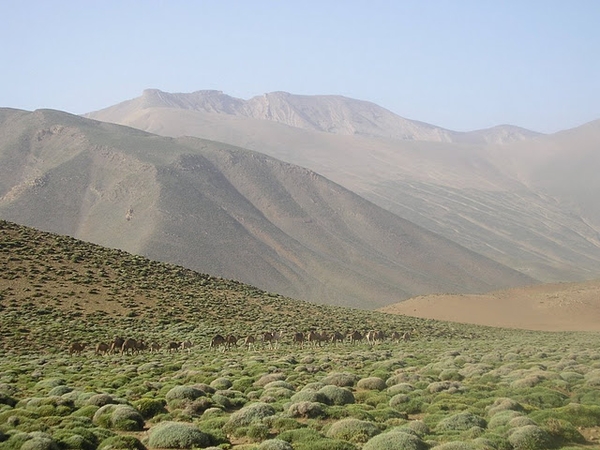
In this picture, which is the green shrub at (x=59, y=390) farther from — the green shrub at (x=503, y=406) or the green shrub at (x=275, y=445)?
the green shrub at (x=503, y=406)

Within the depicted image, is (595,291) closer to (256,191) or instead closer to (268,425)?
(268,425)

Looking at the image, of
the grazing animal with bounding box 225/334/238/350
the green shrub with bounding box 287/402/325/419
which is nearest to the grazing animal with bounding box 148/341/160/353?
the grazing animal with bounding box 225/334/238/350

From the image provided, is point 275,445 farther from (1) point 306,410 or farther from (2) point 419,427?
(1) point 306,410

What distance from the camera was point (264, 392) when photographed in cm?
2109

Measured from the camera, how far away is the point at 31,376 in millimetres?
26219

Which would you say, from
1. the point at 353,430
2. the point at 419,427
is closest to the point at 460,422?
the point at 419,427

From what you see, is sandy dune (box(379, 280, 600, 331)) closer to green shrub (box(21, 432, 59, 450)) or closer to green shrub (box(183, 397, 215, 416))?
green shrub (box(183, 397, 215, 416))

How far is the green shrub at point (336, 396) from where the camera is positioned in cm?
1964

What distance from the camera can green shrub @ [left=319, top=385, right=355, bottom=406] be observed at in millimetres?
19641

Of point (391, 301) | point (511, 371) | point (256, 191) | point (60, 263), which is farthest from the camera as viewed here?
point (256, 191)

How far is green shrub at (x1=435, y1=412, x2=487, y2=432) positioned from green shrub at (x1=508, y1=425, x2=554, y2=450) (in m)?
1.47

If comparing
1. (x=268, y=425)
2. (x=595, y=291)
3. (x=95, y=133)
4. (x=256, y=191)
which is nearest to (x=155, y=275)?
(x=268, y=425)

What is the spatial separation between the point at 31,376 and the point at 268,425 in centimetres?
1275

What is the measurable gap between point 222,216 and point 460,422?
129482 mm
